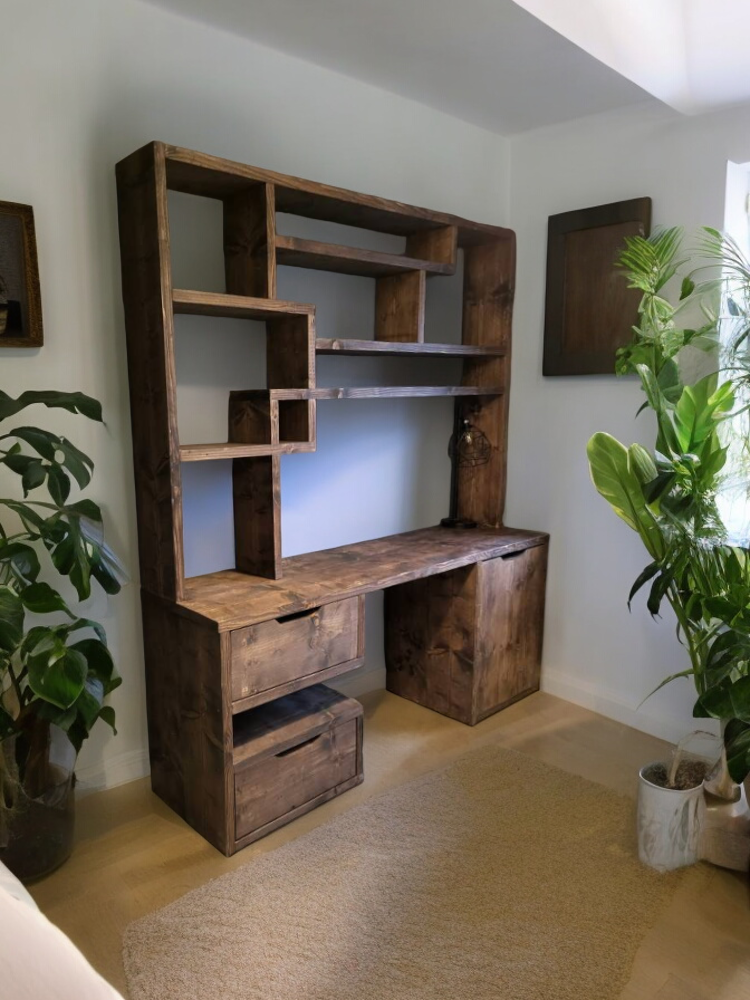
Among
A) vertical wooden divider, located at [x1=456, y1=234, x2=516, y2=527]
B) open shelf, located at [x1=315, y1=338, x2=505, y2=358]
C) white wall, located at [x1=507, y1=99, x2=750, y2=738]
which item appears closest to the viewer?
open shelf, located at [x1=315, y1=338, x2=505, y2=358]

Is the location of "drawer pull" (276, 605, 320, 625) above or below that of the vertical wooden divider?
below

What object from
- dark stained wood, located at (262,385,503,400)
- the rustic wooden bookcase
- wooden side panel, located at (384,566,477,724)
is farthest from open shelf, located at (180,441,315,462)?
wooden side panel, located at (384,566,477,724)

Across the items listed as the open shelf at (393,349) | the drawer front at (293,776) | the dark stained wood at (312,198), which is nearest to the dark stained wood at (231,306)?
the open shelf at (393,349)

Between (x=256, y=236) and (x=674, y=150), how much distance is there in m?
1.53

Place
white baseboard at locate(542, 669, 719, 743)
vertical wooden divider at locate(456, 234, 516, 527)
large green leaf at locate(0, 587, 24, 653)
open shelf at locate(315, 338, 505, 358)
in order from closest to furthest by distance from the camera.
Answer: large green leaf at locate(0, 587, 24, 653), open shelf at locate(315, 338, 505, 358), white baseboard at locate(542, 669, 719, 743), vertical wooden divider at locate(456, 234, 516, 527)

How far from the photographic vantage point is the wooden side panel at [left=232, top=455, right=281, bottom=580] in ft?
7.16

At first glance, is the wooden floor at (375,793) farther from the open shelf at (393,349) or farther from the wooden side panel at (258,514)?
the open shelf at (393,349)

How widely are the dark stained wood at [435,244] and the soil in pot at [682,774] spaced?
179 centimetres

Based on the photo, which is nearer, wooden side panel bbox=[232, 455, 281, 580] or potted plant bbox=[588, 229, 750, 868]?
potted plant bbox=[588, 229, 750, 868]

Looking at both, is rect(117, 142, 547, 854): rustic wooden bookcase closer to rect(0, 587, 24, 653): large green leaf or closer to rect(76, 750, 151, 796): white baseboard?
rect(76, 750, 151, 796): white baseboard

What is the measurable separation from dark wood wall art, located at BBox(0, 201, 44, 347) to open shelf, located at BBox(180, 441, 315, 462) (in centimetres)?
50

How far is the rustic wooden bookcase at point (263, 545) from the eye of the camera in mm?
1939

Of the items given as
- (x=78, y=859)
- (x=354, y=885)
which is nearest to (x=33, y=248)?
(x=78, y=859)

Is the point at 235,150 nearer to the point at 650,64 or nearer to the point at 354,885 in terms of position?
the point at 650,64
